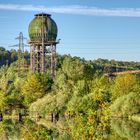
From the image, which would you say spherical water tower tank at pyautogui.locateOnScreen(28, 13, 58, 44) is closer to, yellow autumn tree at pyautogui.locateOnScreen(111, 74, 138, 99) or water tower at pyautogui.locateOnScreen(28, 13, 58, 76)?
water tower at pyautogui.locateOnScreen(28, 13, 58, 76)

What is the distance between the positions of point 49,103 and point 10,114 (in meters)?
7.75

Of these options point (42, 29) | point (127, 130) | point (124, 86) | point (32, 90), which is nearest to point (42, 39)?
point (42, 29)

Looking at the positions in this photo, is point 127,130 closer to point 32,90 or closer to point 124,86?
point 124,86

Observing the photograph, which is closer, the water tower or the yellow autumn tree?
the yellow autumn tree

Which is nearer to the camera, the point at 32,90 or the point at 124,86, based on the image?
the point at 124,86

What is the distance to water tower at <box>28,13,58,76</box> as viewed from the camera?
83188mm

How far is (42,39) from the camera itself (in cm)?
8325

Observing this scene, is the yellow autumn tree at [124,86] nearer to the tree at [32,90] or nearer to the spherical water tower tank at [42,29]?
the tree at [32,90]

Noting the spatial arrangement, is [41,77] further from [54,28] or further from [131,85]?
[54,28]

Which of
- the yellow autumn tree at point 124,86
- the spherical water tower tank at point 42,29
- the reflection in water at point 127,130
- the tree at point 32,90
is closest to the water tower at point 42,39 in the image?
the spherical water tower tank at point 42,29

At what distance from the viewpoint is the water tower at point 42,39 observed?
83.2 metres

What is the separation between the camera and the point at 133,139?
31.9 m

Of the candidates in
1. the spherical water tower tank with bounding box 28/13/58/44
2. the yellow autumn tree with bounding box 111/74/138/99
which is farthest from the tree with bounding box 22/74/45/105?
the spherical water tower tank with bounding box 28/13/58/44

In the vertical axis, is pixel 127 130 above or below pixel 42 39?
below
